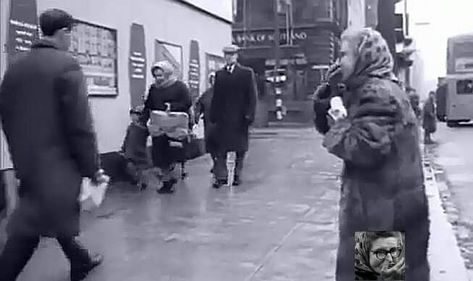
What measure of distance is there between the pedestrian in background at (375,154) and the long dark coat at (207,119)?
7.54 meters

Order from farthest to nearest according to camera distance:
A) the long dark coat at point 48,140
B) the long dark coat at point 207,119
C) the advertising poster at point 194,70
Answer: the advertising poster at point 194,70
the long dark coat at point 207,119
the long dark coat at point 48,140

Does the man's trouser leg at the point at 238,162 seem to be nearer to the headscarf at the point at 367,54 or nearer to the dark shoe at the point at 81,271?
the dark shoe at the point at 81,271

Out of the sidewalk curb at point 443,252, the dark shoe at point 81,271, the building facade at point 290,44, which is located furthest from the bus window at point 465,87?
the dark shoe at point 81,271

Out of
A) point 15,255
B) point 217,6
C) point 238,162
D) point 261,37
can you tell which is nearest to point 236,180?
point 238,162

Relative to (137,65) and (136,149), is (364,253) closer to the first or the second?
(136,149)

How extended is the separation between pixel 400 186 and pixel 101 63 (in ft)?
28.0

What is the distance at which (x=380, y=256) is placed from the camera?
366 centimetres

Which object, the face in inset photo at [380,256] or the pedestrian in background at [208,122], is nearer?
the face in inset photo at [380,256]

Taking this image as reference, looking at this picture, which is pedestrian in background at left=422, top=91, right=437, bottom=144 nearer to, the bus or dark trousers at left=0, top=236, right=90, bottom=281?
the bus

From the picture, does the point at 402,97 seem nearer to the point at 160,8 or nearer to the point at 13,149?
the point at 13,149

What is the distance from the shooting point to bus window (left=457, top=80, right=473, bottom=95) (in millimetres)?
37122

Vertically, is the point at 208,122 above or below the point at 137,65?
below

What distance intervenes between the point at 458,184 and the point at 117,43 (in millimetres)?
5830

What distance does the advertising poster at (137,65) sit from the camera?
13508 mm
